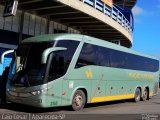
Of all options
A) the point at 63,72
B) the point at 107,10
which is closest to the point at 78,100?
the point at 63,72

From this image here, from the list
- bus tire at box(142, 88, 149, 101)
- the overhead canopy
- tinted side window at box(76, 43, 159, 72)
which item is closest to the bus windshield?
tinted side window at box(76, 43, 159, 72)

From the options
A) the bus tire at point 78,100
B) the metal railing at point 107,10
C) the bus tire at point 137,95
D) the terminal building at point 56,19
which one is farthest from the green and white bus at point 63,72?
the metal railing at point 107,10

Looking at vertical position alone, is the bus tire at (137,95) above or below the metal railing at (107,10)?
below

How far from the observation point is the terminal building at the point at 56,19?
21.5 meters

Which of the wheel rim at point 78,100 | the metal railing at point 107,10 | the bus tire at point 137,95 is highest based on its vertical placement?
the metal railing at point 107,10

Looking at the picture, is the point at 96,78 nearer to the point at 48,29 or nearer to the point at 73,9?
the point at 73,9

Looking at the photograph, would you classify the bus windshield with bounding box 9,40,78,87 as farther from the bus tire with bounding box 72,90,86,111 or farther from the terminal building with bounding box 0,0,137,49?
the terminal building with bounding box 0,0,137,49

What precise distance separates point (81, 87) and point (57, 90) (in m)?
1.66

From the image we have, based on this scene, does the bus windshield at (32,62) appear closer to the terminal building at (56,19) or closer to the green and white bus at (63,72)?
the green and white bus at (63,72)

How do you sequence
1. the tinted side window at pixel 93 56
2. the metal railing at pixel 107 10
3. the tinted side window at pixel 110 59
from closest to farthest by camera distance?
1. the tinted side window at pixel 93 56
2. the tinted side window at pixel 110 59
3. the metal railing at pixel 107 10

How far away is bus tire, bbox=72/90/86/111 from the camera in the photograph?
48.2 feet

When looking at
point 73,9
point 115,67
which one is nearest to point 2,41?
point 73,9

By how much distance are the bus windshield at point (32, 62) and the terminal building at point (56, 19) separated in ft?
20.4

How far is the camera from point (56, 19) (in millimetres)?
25891
